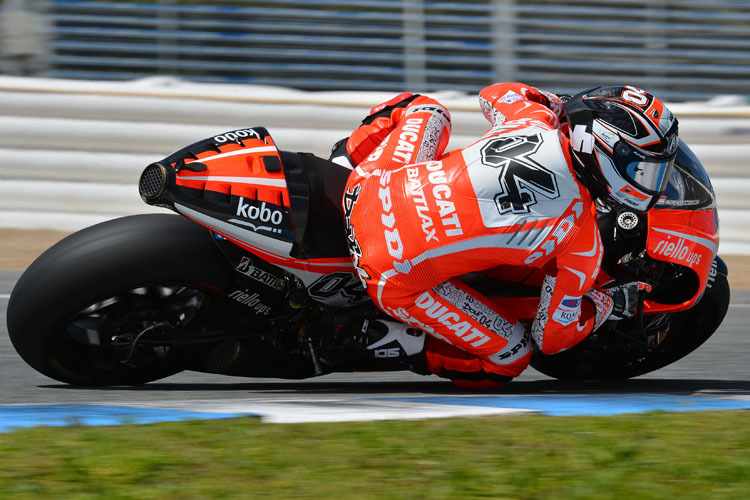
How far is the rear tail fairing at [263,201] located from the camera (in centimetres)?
374

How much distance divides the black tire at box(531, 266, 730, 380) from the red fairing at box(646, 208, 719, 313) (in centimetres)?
43

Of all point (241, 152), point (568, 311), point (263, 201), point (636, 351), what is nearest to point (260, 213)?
point (263, 201)

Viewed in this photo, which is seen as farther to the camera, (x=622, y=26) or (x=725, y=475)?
(x=622, y=26)

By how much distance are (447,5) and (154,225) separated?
19.6ft

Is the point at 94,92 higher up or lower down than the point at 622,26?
lower down

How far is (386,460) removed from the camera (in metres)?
2.95

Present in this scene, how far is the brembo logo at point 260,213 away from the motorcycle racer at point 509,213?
26 centimetres

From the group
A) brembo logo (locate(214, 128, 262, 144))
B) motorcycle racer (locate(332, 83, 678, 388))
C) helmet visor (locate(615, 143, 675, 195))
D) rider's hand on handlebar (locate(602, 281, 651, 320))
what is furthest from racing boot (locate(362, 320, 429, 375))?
helmet visor (locate(615, 143, 675, 195))

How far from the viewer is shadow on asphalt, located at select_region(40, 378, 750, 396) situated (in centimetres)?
416

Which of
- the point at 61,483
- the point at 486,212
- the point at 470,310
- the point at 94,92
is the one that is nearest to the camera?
the point at 61,483

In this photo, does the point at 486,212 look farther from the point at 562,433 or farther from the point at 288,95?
the point at 288,95

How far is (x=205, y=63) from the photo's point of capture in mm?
9164

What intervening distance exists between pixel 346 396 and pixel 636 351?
1219mm

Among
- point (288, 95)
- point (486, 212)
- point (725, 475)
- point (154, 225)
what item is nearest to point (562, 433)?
point (725, 475)
